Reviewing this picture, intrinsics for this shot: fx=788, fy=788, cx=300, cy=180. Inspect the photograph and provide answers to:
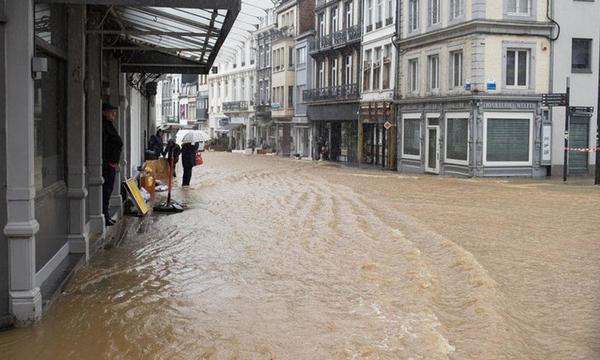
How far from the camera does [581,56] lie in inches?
1257

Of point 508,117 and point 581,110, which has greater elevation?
point 581,110

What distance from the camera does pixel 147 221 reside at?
14.6 m

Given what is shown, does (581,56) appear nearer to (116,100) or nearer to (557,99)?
(557,99)

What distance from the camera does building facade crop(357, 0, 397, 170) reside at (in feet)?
129

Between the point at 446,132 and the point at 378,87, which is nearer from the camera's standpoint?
the point at 446,132

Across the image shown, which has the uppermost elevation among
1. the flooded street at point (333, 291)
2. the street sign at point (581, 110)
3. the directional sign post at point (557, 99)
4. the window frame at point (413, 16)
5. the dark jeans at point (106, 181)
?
the window frame at point (413, 16)

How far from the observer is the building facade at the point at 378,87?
39469 mm

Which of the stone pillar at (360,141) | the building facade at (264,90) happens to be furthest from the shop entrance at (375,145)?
the building facade at (264,90)

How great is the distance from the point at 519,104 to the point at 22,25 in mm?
26671

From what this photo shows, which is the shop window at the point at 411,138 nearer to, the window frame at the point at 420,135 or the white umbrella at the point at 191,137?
the window frame at the point at 420,135

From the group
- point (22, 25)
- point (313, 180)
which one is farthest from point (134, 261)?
point (313, 180)

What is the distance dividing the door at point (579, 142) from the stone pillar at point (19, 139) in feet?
92.6

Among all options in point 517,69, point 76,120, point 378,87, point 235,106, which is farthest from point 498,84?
point 235,106

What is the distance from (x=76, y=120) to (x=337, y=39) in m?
40.4
